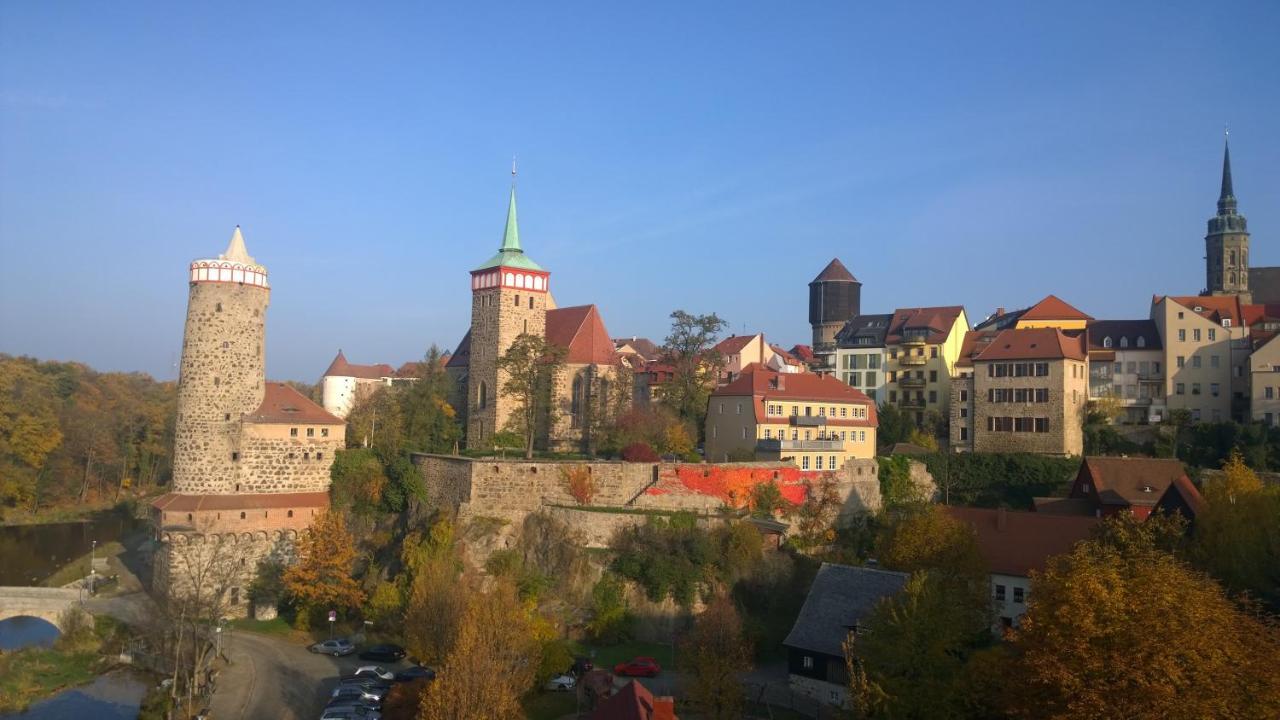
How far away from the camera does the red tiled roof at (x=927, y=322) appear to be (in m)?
59.0

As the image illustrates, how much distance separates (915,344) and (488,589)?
1342 inches

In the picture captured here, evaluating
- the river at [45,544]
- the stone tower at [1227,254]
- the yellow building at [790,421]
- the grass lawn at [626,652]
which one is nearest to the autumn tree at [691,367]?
the yellow building at [790,421]

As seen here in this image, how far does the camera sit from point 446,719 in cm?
2312

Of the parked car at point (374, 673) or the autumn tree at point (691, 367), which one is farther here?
the autumn tree at point (691, 367)

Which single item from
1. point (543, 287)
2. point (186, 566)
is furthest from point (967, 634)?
point (543, 287)

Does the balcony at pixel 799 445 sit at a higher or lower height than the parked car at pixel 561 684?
higher

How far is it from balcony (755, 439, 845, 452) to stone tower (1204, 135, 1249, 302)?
45.0 metres

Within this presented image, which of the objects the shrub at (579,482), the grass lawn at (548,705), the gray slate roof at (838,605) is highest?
the shrub at (579,482)

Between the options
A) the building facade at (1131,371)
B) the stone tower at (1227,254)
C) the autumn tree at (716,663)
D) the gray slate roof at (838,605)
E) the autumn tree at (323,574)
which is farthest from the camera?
the stone tower at (1227,254)

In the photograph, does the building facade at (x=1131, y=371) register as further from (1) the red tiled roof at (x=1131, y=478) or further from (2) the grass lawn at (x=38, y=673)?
(2) the grass lawn at (x=38, y=673)

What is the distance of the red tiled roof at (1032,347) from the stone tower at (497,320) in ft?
79.2

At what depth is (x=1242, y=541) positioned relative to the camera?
28.5 m

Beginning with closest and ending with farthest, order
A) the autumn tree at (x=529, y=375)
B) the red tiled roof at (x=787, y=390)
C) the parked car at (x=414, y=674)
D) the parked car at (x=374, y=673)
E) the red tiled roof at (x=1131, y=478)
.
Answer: the parked car at (x=414, y=674) → the parked car at (x=374, y=673) → the red tiled roof at (x=1131, y=478) → the red tiled roof at (x=787, y=390) → the autumn tree at (x=529, y=375)

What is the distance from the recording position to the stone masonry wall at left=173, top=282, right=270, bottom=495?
1613 inches
